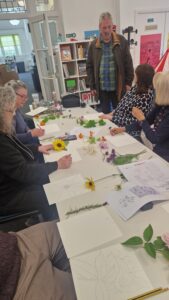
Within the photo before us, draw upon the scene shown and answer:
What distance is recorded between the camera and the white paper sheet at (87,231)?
0.88m

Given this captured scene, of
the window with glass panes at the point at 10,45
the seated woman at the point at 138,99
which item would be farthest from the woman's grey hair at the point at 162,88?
the window with glass panes at the point at 10,45

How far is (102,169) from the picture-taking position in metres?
1.40

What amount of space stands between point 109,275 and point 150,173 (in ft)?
2.20

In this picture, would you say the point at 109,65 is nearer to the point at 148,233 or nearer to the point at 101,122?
the point at 101,122

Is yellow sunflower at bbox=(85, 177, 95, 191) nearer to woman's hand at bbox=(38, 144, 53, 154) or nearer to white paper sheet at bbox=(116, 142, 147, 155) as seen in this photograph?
white paper sheet at bbox=(116, 142, 147, 155)

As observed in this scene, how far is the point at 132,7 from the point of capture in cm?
445

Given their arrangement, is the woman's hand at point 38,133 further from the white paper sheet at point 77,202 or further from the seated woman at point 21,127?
the white paper sheet at point 77,202

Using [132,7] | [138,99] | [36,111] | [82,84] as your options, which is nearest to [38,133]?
[36,111]

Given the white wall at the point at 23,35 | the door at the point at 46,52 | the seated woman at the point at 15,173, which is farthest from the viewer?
the white wall at the point at 23,35

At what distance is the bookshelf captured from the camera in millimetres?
4156

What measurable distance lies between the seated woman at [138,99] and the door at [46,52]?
1.84 m

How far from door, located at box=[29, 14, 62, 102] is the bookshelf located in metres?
0.18

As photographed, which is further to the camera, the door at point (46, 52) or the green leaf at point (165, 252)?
the door at point (46, 52)

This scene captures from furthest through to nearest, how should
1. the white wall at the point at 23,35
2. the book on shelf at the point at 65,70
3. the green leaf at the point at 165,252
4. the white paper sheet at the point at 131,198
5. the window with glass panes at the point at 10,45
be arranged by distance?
the window with glass panes at the point at 10,45 < the white wall at the point at 23,35 < the book on shelf at the point at 65,70 < the white paper sheet at the point at 131,198 < the green leaf at the point at 165,252
